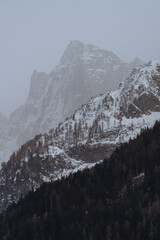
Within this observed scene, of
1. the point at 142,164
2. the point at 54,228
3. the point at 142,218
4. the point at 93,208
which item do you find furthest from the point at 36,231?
the point at 142,164

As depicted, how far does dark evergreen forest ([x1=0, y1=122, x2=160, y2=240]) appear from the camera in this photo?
65812 mm

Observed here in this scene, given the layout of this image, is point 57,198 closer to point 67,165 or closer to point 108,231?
point 108,231

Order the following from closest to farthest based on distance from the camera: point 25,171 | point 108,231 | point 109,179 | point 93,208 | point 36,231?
1. point 108,231
2. point 36,231
3. point 93,208
4. point 109,179
5. point 25,171

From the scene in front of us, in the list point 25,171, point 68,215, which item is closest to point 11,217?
point 68,215

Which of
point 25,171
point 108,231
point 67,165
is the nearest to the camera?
point 108,231

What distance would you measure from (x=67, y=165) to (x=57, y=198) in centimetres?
9436

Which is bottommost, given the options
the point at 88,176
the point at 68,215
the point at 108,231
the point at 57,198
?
the point at 108,231

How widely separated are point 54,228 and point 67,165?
113 meters

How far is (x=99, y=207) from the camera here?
77.2 m

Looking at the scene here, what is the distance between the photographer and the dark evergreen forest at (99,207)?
65.8 meters

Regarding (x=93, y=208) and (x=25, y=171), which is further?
(x=25, y=171)

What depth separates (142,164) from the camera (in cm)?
10562

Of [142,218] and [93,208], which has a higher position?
[93,208]

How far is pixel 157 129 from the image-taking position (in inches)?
5827
